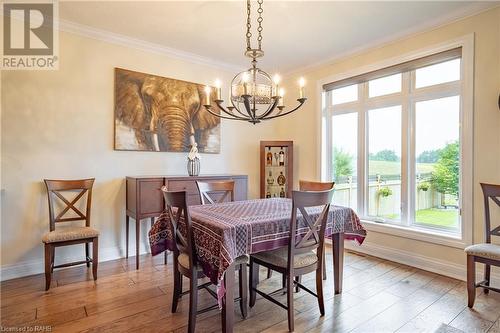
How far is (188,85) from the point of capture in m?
3.97

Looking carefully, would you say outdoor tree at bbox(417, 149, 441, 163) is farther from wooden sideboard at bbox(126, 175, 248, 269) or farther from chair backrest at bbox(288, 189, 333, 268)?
wooden sideboard at bbox(126, 175, 248, 269)

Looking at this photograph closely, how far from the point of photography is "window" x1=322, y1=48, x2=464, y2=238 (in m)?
3.07

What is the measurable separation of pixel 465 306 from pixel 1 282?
4259mm

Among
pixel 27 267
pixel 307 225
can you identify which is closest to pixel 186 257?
pixel 307 225

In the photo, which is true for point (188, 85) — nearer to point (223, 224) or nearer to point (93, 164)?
point (93, 164)

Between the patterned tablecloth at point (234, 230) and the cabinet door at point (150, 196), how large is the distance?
3.10ft

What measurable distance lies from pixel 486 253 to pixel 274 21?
2.91 meters

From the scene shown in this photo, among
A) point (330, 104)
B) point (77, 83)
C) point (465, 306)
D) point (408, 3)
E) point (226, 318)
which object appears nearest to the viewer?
point (226, 318)

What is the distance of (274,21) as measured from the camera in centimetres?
301

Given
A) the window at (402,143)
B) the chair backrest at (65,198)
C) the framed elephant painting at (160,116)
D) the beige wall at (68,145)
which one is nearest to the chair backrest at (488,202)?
the window at (402,143)

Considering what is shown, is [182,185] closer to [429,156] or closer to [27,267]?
[27,267]

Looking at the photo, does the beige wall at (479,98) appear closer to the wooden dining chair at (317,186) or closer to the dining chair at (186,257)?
the wooden dining chair at (317,186)

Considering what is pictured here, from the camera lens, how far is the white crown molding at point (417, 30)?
8.93ft

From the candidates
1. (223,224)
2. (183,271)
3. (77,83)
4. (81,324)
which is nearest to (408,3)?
(223,224)
